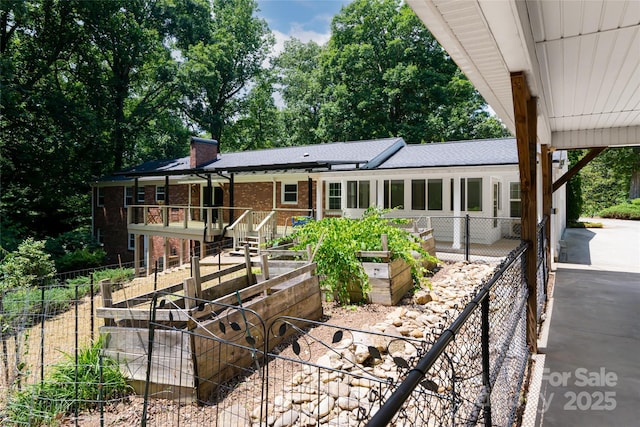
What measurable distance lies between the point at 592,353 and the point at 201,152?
19.7 metres

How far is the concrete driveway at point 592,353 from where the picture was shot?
305cm

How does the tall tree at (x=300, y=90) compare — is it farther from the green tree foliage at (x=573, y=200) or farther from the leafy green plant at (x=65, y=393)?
the leafy green plant at (x=65, y=393)

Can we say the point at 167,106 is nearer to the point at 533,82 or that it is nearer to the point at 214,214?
the point at 214,214

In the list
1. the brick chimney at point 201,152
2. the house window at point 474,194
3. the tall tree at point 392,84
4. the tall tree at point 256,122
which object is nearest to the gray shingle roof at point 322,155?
the brick chimney at point 201,152

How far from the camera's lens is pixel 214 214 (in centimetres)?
1853

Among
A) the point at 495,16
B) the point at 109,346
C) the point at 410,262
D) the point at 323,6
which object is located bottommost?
the point at 109,346

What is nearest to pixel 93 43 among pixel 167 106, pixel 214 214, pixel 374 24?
pixel 167 106

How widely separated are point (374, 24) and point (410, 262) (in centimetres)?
2794

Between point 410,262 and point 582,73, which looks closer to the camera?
point 582,73

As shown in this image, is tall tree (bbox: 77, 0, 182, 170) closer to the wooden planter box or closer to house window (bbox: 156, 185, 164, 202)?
house window (bbox: 156, 185, 164, 202)

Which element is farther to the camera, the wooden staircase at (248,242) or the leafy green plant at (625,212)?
the leafy green plant at (625,212)

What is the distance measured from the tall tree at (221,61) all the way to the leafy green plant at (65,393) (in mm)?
25851

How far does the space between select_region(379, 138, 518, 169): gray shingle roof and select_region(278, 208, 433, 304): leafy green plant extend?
495 cm

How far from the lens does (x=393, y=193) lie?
14.7 metres
